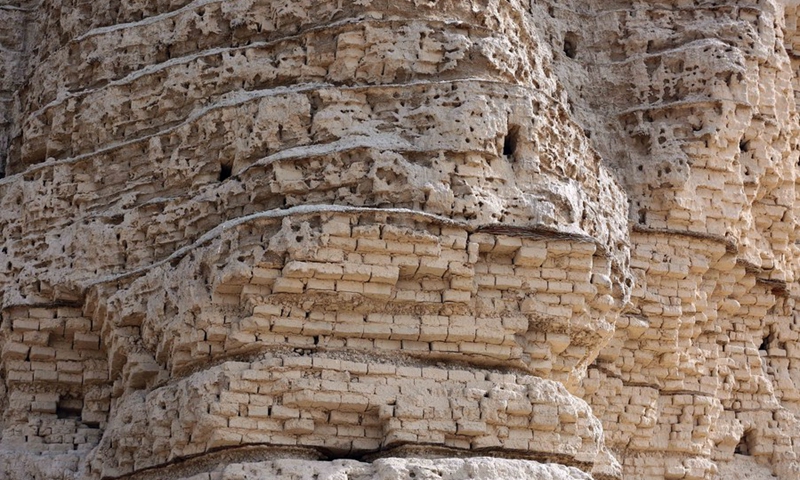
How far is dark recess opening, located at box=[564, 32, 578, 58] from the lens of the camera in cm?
1398

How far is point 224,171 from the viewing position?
36.4 feet

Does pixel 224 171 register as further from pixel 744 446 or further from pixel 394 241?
pixel 744 446

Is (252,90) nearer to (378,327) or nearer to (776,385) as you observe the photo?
(378,327)

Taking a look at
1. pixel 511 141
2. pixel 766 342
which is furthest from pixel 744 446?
pixel 511 141

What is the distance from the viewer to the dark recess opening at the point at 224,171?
11031 mm

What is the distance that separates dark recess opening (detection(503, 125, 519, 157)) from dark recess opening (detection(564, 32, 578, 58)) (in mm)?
3507

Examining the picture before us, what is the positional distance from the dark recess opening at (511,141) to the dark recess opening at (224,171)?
7.11 feet

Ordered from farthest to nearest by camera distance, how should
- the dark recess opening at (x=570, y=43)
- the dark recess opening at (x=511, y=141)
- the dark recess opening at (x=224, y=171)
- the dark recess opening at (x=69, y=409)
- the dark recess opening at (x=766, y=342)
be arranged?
the dark recess opening at (x=766, y=342) < the dark recess opening at (x=570, y=43) < the dark recess opening at (x=69, y=409) < the dark recess opening at (x=224, y=171) < the dark recess opening at (x=511, y=141)

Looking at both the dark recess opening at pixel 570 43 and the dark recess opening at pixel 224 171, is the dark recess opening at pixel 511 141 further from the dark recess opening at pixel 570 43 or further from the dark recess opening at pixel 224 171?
the dark recess opening at pixel 570 43

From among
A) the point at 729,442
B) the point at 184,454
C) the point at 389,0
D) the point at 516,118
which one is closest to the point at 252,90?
the point at 389,0

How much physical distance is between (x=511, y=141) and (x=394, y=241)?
139cm

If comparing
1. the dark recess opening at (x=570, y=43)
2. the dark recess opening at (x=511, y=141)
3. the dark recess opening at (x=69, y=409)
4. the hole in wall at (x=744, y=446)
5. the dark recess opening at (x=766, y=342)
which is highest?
A: the dark recess opening at (x=570, y=43)

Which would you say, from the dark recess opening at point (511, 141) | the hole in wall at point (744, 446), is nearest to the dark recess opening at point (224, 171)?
the dark recess opening at point (511, 141)

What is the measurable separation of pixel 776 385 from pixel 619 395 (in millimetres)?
2124
